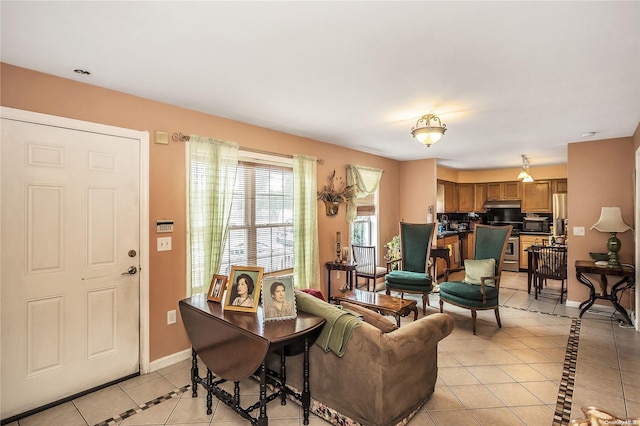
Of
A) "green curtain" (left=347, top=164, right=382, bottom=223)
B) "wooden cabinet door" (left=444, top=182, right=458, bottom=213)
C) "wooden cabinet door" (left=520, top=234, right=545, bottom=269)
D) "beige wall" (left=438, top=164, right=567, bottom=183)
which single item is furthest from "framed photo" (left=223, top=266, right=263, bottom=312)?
"wooden cabinet door" (left=520, top=234, right=545, bottom=269)

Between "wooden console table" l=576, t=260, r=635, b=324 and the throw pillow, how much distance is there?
4.31 ft

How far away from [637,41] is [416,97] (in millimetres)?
1343

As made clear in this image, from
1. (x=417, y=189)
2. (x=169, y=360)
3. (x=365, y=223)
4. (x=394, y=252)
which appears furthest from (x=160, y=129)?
(x=417, y=189)

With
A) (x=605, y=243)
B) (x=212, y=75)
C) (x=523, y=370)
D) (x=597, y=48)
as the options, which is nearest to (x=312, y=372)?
(x=523, y=370)

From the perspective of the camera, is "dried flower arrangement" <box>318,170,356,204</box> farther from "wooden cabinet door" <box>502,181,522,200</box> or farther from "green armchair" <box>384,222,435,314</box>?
"wooden cabinet door" <box>502,181,522,200</box>

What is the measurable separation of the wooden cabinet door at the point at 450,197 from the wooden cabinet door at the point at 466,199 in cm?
18

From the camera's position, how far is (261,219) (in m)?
3.79

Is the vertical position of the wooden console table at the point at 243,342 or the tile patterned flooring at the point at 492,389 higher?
the wooden console table at the point at 243,342

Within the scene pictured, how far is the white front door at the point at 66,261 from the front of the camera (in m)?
2.14

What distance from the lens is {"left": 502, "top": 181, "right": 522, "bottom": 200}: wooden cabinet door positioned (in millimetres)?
7281

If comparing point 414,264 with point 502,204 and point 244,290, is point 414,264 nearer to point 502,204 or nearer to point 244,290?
point 244,290

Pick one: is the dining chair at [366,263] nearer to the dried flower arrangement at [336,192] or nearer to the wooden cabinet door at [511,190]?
the dried flower arrangement at [336,192]

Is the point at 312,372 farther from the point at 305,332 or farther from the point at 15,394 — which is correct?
the point at 15,394

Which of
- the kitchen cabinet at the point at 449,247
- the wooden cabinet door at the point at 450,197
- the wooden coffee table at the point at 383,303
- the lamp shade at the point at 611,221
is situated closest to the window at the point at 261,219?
the wooden coffee table at the point at 383,303
